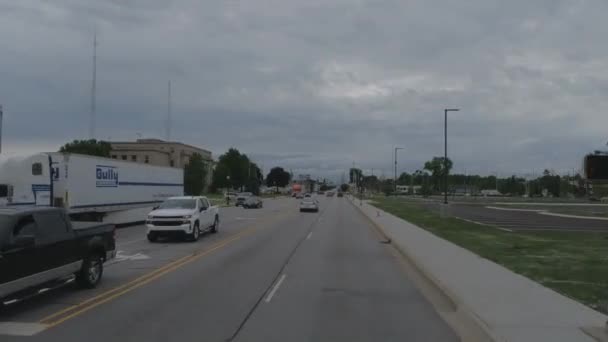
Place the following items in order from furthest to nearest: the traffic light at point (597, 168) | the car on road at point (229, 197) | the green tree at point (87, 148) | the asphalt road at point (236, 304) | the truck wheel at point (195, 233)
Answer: the green tree at point (87, 148)
the car on road at point (229, 197)
the truck wheel at point (195, 233)
the traffic light at point (597, 168)
the asphalt road at point (236, 304)

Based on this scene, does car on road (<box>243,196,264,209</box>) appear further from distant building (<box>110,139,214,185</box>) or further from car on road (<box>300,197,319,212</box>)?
distant building (<box>110,139,214,185</box>)

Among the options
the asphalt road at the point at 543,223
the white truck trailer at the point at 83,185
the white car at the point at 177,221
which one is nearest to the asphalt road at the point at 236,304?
the white car at the point at 177,221

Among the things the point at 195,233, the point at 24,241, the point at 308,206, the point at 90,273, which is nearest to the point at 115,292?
the point at 90,273

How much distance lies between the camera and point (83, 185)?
2603cm

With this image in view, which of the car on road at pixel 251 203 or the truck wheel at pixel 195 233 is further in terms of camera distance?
the car on road at pixel 251 203

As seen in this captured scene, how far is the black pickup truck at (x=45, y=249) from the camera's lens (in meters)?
9.12

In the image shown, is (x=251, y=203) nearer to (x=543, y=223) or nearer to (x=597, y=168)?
(x=543, y=223)

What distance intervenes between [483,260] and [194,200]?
1301cm

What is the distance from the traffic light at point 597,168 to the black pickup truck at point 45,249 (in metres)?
8.27

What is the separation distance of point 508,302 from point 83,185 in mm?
20600

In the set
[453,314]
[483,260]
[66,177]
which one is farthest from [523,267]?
[66,177]

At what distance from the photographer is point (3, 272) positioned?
8.83m

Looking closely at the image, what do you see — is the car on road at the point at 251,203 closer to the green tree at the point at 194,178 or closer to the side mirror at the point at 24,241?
the green tree at the point at 194,178

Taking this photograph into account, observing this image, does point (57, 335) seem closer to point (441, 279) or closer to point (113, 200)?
point (441, 279)
